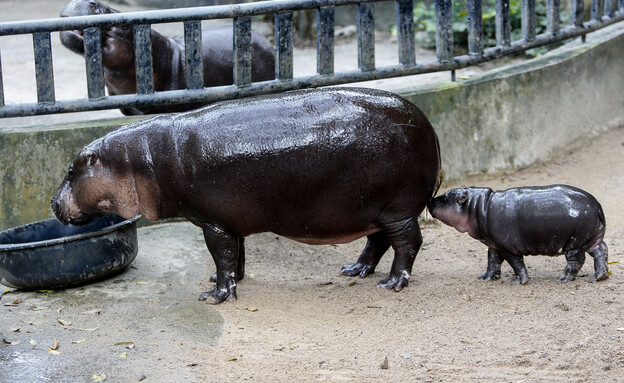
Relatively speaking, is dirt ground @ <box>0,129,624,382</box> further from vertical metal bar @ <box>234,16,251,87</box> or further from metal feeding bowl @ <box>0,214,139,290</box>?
vertical metal bar @ <box>234,16,251,87</box>

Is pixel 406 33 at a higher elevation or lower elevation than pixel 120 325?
higher

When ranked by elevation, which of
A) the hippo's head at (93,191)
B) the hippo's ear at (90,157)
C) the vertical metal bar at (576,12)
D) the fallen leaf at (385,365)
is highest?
the vertical metal bar at (576,12)

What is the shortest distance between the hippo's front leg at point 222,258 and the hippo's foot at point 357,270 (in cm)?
96

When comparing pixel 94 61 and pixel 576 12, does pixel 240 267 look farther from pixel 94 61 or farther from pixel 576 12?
pixel 576 12

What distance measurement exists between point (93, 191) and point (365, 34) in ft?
9.19

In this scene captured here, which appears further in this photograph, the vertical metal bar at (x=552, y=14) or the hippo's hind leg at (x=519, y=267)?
the vertical metal bar at (x=552, y=14)

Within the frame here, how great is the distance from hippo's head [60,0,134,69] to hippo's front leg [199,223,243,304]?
207 centimetres

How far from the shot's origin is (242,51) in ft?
23.1

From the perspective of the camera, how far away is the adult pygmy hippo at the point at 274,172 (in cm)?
564

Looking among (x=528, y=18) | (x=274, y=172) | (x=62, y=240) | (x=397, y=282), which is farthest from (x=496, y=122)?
(x=62, y=240)

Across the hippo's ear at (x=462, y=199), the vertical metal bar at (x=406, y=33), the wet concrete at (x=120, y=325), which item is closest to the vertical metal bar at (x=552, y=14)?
the vertical metal bar at (x=406, y=33)

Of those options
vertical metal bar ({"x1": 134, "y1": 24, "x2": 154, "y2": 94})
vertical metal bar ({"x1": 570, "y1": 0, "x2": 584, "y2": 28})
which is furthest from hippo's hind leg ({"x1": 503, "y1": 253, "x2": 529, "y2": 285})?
vertical metal bar ({"x1": 570, "y1": 0, "x2": 584, "y2": 28})

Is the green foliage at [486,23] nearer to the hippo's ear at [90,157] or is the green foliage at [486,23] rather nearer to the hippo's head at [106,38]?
the hippo's head at [106,38]

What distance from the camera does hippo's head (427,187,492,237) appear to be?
607cm
